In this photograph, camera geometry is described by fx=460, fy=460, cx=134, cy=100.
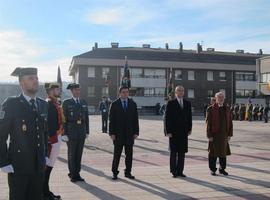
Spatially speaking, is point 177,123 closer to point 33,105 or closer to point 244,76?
point 33,105

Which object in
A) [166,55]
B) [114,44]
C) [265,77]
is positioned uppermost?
[114,44]

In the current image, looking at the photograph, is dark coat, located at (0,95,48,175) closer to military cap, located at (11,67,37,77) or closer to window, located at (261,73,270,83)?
military cap, located at (11,67,37,77)

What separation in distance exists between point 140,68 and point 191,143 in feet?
178

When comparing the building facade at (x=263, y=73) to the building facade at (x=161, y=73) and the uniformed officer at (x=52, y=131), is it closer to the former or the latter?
the building facade at (x=161, y=73)

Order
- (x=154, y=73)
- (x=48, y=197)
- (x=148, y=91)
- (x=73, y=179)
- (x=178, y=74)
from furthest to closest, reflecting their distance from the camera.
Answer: (x=148, y=91) → (x=178, y=74) → (x=154, y=73) → (x=73, y=179) → (x=48, y=197)

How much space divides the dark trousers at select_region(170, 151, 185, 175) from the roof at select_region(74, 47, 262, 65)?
59.3 meters

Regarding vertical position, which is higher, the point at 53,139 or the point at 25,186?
the point at 53,139

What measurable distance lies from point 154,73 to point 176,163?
62.5 meters

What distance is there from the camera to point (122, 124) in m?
9.80

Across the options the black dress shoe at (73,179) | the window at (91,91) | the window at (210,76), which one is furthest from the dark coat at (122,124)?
the window at (210,76)

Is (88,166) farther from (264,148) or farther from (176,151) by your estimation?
(264,148)

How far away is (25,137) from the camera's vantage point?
5.02m

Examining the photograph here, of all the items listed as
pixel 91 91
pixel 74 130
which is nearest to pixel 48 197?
pixel 74 130

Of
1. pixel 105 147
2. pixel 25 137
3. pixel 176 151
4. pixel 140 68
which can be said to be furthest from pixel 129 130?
pixel 140 68
